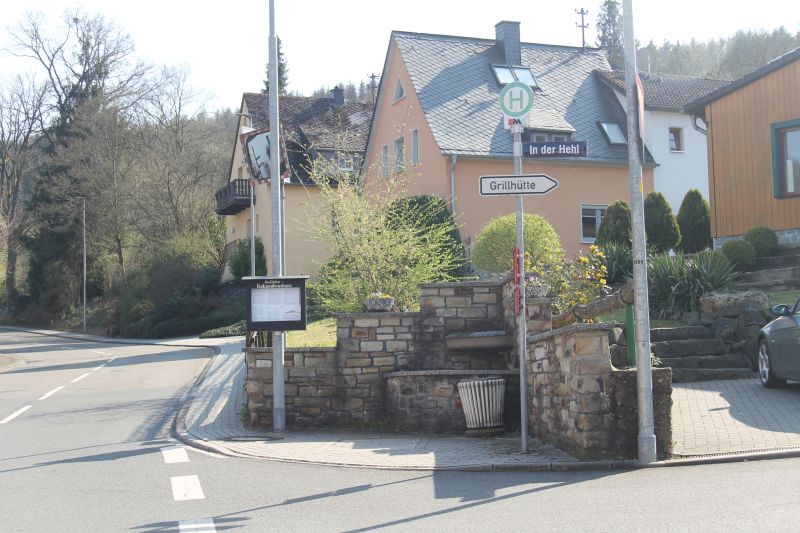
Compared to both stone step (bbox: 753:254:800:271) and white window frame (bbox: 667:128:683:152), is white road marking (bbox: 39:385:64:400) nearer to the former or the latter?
stone step (bbox: 753:254:800:271)

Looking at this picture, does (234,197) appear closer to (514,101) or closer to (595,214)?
(595,214)

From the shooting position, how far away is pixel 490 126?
3197 cm

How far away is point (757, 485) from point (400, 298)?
9.08 m

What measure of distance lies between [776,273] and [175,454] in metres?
12.3

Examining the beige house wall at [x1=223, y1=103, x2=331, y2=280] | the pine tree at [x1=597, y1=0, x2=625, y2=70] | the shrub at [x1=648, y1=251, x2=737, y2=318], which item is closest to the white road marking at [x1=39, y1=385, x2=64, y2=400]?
the shrub at [x1=648, y1=251, x2=737, y2=318]

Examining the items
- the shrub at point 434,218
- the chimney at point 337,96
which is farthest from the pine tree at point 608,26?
the shrub at point 434,218

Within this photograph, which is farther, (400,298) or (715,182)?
(715,182)

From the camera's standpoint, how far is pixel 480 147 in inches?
1214

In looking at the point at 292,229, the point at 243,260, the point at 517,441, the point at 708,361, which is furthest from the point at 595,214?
the point at 517,441

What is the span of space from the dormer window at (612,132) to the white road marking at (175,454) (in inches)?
983

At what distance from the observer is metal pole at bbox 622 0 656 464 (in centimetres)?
879

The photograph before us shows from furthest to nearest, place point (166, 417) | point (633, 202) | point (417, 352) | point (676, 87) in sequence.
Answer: point (676, 87) < point (166, 417) < point (417, 352) < point (633, 202)

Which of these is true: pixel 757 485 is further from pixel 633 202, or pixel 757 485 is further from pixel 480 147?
pixel 480 147

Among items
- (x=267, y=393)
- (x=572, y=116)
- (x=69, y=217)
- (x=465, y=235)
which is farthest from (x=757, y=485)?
(x=69, y=217)
